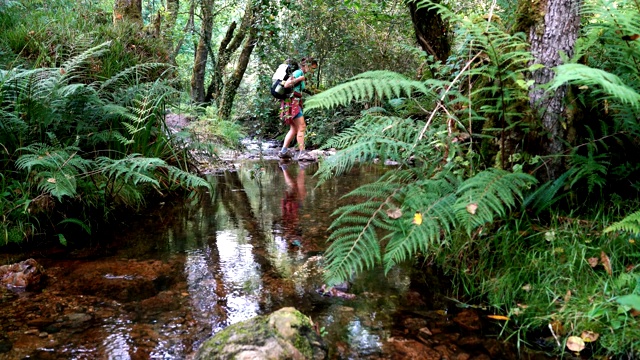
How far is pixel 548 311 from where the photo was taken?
2.19 meters

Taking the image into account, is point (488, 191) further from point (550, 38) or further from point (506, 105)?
point (550, 38)

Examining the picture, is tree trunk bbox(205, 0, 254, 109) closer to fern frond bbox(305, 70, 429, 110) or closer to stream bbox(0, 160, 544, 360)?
stream bbox(0, 160, 544, 360)

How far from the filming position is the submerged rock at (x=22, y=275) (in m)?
2.79

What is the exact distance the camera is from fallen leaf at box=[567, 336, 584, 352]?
6.48 feet

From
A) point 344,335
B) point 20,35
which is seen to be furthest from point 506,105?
point 20,35

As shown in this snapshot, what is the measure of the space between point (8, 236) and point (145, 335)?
6.29ft

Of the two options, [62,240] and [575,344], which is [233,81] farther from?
[575,344]

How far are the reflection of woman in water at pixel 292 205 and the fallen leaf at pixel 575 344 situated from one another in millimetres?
2195

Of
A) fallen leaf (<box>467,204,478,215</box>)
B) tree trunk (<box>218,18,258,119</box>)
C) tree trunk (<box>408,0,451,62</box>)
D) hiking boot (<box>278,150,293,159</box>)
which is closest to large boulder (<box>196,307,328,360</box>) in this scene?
fallen leaf (<box>467,204,478,215</box>)

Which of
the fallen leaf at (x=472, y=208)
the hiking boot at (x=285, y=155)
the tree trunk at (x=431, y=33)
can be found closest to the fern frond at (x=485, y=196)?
the fallen leaf at (x=472, y=208)

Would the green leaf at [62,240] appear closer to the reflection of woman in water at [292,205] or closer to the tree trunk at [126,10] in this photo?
the reflection of woman in water at [292,205]

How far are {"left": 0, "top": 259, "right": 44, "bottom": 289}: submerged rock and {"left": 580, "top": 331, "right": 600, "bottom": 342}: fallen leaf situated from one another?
3.19 metres

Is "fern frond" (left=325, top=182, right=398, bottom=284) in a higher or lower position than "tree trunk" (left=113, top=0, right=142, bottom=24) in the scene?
lower

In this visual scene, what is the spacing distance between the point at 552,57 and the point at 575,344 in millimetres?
1583
